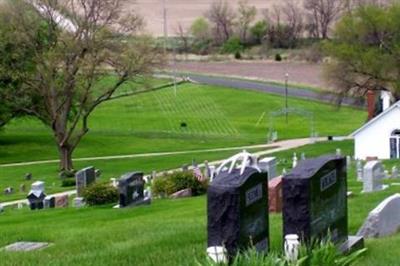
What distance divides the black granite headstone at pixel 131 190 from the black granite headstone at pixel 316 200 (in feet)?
39.1

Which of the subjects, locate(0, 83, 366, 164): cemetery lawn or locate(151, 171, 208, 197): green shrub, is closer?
locate(151, 171, 208, 197): green shrub

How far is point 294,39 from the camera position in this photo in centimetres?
13050

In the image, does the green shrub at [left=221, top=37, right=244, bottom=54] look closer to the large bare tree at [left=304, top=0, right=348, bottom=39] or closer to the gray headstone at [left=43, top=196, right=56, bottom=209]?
the large bare tree at [left=304, top=0, right=348, bottom=39]

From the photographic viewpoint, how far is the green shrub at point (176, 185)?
1011 inches

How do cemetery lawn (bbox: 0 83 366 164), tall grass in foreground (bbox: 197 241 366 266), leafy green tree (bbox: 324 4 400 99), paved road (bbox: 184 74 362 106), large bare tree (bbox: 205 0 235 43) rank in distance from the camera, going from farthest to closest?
1. large bare tree (bbox: 205 0 235 43)
2. paved road (bbox: 184 74 362 106)
3. cemetery lawn (bbox: 0 83 366 164)
4. leafy green tree (bbox: 324 4 400 99)
5. tall grass in foreground (bbox: 197 241 366 266)

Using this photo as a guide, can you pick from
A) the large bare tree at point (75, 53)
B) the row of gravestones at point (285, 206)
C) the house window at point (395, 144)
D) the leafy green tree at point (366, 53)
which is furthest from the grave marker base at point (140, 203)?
the leafy green tree at point (366, 53)

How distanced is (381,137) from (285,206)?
3897 cm

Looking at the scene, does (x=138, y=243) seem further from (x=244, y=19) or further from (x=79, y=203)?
(x=244, y=19)

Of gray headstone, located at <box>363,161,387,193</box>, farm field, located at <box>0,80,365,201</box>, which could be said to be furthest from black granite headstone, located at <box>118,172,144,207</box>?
farm field, located at <box>0,80,365,201</box>

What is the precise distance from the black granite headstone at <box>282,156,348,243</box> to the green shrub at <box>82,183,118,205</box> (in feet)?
44.0

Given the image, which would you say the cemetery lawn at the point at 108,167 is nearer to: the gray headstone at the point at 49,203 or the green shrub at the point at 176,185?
the gray headstone at the point at 49,203

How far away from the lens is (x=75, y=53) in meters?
45.1

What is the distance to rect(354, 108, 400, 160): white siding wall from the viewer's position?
47.6 meters

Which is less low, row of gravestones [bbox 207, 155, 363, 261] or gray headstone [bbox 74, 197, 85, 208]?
row of gravestones [bbox 207, 155, 363, 261]
